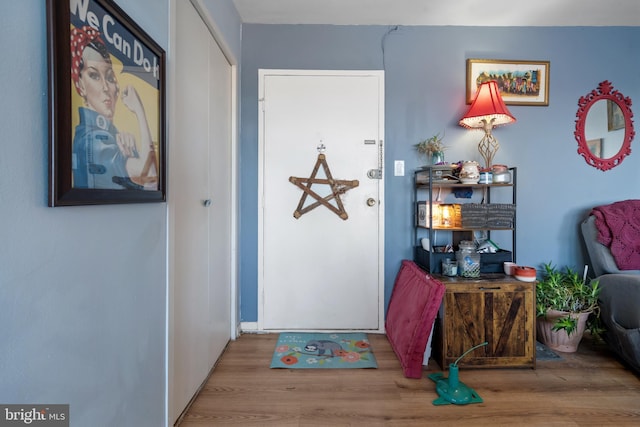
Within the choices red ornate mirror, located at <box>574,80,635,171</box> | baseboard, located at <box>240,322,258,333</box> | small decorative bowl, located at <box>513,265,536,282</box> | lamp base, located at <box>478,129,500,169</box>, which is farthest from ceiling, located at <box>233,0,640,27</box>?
baseboard, located at <box>240,322,258,333</box>

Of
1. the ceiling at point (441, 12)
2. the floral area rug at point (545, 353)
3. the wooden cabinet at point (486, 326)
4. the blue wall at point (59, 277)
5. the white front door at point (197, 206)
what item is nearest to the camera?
the blue wall at point (59, 277)

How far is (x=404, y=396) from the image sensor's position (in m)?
1.74

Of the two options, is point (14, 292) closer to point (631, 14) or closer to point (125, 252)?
point (125, 252)

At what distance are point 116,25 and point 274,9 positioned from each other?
1.65 meters

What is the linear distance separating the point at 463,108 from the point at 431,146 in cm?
44

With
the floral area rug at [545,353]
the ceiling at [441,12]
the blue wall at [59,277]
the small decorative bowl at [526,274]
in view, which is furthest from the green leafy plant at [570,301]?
the blue wall at [59,277]

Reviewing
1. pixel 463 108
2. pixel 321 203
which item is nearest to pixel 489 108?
pixel 463 108

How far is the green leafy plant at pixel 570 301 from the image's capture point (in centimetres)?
215

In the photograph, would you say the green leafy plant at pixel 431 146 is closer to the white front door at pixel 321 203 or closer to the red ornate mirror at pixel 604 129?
the white front door at pixel 321 203

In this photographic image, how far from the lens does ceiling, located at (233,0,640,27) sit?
2234 millimetres

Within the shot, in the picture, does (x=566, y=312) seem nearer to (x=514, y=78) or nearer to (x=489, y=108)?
(x=489, y=108)
